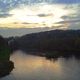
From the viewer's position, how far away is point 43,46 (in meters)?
57.5

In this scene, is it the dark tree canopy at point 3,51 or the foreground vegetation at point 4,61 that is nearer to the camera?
the foreground vegetation at point 4,61

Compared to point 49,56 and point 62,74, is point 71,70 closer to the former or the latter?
point 62,74

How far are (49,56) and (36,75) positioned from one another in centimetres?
1909

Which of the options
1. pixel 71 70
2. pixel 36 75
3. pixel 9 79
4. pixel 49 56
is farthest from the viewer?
pixel 49 56

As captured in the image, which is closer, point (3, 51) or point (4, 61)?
point (4, 61)

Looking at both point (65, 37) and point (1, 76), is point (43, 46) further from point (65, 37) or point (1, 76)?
point (1, 76)

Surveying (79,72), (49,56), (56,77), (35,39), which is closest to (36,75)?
(56,77)

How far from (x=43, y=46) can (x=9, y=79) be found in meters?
33.0

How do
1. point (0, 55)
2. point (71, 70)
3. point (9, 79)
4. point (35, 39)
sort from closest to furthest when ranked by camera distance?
point (9, 79) → point (71, 70) → point (0, 55) → point (35, 39)

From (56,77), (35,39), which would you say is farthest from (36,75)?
(35,39)

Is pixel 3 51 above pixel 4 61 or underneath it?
above

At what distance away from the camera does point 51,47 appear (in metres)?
57.0

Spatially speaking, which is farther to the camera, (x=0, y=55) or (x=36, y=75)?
(x=0, y=55)

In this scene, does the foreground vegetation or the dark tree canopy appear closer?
the foreground vegetation
